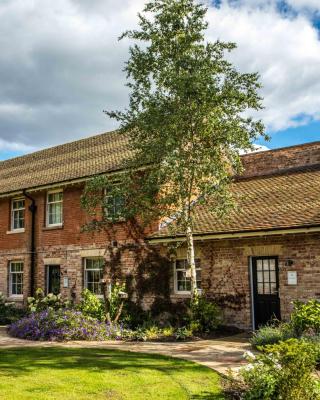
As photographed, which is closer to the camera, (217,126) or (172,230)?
(217,126)

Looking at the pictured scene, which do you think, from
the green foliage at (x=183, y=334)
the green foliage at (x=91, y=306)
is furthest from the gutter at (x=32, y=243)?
the green foliage at (x=183, y=334)

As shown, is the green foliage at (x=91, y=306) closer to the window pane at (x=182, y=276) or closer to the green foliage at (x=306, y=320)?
the window pane at (x=182, y=276)

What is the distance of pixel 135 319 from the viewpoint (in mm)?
16891

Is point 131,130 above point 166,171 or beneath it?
above

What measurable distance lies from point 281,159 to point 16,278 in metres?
13.1

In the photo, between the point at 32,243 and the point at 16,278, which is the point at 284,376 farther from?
the point at 16,278

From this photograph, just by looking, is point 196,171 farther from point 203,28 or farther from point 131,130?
point 203,28

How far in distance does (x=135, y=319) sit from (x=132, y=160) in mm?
5715

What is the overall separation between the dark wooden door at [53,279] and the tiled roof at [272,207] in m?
6.18

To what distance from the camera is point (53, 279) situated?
20969 millimetres

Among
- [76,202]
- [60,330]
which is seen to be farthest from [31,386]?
[76,202]

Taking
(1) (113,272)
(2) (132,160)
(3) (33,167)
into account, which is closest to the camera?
(2) (132,160)

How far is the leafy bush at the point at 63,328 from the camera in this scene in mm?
13984

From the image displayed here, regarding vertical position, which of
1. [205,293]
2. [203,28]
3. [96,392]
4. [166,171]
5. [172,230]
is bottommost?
[96,392]
